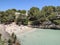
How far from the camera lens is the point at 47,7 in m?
49.2

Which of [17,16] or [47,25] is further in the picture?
[17,16]

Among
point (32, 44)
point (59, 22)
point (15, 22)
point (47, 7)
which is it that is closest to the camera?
point (32, 44)

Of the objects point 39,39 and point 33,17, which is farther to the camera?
point 33,17

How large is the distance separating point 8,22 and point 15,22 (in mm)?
1928

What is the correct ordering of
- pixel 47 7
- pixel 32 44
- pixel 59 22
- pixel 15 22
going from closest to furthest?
pixel 32 44, pixel 59 22, pixel 15 22, pixel 47 7

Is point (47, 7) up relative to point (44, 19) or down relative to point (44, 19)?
up

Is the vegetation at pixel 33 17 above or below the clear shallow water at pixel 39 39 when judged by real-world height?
above

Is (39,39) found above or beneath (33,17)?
beneath

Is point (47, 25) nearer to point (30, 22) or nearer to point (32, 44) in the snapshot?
point (30, 22)

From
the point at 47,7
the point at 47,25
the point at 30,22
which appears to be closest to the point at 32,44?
the point at 47,25

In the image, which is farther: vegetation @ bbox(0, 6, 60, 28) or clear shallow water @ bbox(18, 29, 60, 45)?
vegetation @ bbox(0, 6, 60, 28)

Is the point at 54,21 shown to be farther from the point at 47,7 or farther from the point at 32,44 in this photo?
the point at 32,44

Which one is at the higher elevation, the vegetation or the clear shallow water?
the vegetation

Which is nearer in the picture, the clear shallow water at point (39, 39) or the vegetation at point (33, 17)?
the clear shallow water at point (39, 39)
